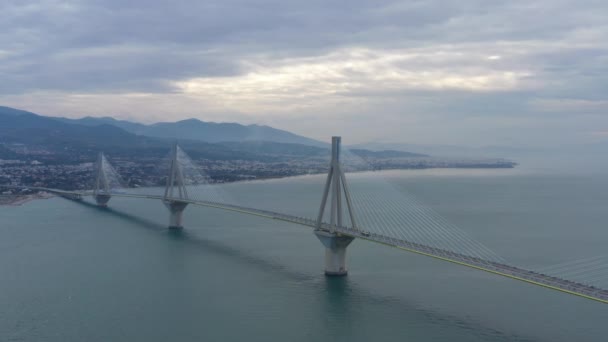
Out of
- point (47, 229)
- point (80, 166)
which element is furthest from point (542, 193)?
point (80, 166)

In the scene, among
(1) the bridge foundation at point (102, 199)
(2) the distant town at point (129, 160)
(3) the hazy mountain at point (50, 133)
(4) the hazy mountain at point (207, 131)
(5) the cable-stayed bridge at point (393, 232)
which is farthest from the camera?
(4) the hazy mountain at point (207, 131)

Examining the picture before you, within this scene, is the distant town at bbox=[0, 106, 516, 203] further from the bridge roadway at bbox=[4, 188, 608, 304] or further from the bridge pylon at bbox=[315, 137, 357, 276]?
the bridge roadway at bbox=[4, 188, 608, 304]

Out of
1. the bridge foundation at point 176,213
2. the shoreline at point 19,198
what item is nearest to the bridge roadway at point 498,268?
the bridge foundation at point 176,213

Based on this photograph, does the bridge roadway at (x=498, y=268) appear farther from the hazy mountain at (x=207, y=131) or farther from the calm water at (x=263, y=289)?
the hazy mountain at (x=207, y=131)

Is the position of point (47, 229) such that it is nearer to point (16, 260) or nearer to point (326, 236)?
point (16, 260)

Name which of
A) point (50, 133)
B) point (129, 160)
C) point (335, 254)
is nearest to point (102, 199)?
point (335, 254)

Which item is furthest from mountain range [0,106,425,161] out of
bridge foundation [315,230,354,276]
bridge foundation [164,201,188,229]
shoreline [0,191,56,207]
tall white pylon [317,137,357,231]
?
bridge foundation [315,230,354,276]
